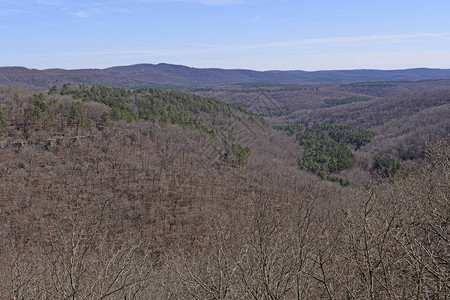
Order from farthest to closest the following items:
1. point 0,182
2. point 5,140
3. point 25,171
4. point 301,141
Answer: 1. point 301,141
2. point 5,140
3. point 25,171
4. point 0,182

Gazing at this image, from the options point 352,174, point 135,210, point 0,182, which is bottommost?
point 352,174

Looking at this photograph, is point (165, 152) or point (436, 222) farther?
point (165, 152)

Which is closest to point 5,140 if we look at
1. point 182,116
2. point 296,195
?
point 182,116

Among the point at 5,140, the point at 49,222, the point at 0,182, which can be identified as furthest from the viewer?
the point at 5,140

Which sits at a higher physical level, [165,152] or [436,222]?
[436,222]

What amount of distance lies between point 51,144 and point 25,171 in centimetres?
597

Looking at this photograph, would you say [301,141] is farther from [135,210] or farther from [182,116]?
[135,210]

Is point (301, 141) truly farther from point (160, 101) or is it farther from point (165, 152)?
point (165, 152)

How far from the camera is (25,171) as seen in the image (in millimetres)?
40812

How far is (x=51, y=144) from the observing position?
150ft

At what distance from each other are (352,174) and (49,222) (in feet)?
184

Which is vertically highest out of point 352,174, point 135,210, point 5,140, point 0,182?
point 5,140

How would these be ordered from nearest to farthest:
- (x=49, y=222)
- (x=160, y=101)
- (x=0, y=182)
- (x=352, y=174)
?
(x=49, y=222)
(x=0, y=182)
(x=352, y=174)
(x=160, y=101)

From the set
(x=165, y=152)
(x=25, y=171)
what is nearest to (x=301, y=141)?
(x=165, y=152)
